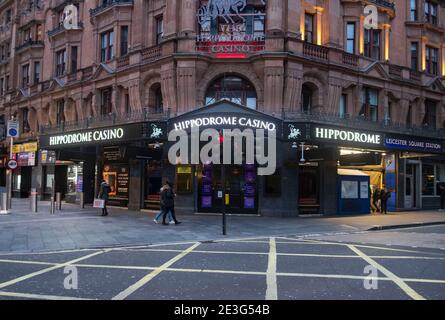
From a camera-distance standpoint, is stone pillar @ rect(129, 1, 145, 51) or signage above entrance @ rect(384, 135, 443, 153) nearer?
signage above entrance @ rect(384, 135, 443, 153)

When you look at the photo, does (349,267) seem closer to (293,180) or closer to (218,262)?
(218,262)

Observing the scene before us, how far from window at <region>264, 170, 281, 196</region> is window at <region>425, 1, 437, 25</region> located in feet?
55.4

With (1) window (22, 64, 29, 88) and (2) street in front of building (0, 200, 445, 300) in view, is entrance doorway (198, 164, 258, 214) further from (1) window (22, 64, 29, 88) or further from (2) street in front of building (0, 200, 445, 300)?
(1) window (22, 64, 29, 88)

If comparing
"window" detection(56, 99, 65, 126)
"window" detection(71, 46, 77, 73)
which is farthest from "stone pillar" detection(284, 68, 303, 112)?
"window" detection(56, 99, 65, 126)

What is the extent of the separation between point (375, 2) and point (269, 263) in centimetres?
2053

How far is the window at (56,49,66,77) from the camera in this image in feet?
95.7

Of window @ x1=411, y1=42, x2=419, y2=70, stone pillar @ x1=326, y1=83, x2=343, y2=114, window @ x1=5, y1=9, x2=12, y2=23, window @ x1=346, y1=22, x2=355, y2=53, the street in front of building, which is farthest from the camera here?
window @ x1=5, y1=9, x2=12, y2=23

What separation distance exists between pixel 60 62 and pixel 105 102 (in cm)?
695

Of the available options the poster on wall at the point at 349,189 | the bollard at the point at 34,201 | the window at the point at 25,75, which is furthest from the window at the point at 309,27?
the window at the point at 25,75

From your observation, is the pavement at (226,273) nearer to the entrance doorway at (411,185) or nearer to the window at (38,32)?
the entrance doorway at (411,185)

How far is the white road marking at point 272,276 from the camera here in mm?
6387

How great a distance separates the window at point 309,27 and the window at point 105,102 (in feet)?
39.7
